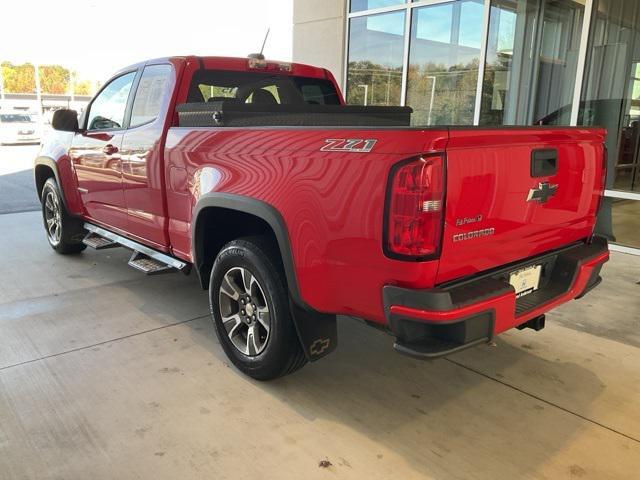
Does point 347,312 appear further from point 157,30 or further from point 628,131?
point 157,30

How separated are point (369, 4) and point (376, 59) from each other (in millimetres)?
901

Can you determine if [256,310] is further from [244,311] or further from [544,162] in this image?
[544,162]

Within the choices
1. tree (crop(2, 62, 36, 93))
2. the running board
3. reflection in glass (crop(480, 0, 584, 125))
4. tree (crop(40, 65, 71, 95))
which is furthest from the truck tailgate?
tree (crop(2, 62, 36, 93))

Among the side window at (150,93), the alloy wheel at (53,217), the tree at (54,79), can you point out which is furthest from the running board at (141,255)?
the tree at (54,79)

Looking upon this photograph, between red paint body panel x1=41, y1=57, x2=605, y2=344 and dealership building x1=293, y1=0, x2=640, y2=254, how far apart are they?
3.74 metres

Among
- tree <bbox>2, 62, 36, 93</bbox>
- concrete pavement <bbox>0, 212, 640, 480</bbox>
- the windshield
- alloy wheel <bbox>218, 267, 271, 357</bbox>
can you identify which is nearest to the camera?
concrete pavement <bbox>0, 212, 640, 480</bbox>

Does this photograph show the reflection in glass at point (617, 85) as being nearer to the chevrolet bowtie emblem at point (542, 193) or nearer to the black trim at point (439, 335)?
the chevrolet bowtie emblem at point (542, 193)

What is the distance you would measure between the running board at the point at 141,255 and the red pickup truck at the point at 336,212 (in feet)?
0.06

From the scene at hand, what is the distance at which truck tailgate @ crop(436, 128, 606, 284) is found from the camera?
2.04 m

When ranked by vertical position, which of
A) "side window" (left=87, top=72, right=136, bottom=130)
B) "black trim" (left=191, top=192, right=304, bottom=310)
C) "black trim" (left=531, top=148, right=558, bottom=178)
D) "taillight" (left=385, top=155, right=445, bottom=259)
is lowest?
"black trim" (left=191, top=192, right=304, bottom=310)

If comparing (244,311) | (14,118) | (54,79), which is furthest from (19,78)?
(244,311)

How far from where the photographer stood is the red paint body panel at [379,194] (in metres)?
2.02

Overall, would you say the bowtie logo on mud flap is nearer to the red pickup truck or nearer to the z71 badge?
the red pickup truck

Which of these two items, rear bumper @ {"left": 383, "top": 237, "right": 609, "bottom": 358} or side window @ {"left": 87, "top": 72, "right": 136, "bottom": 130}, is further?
side window @ {"left": 87, "top": 72, "right": 136, "bottom": 130}
